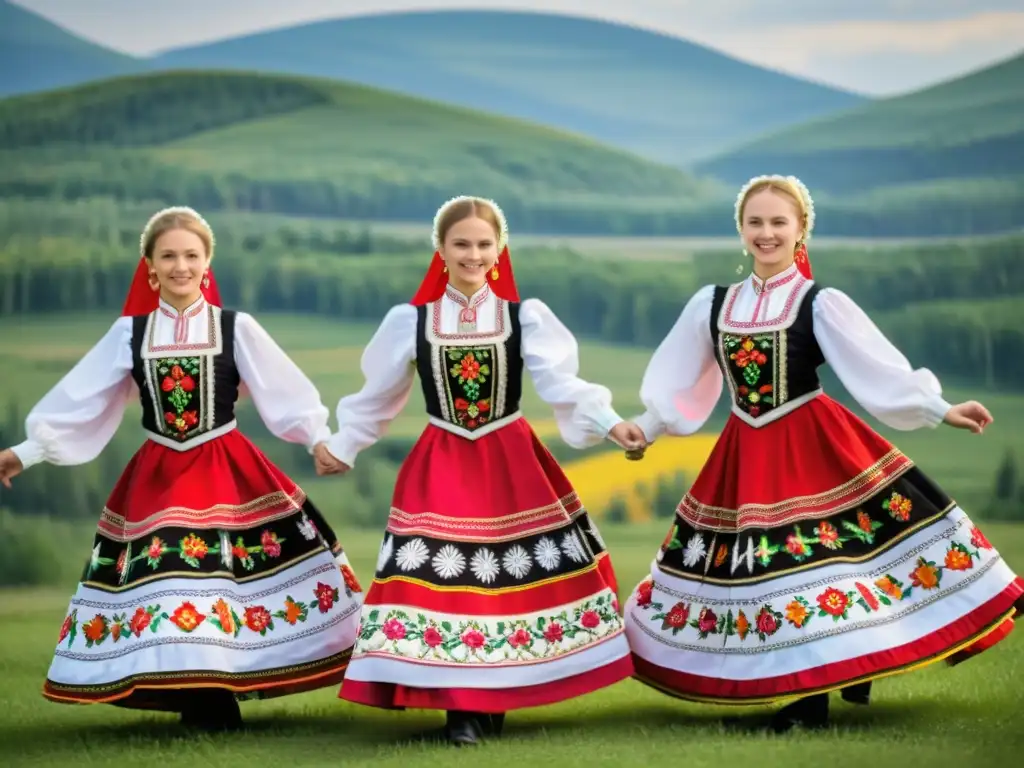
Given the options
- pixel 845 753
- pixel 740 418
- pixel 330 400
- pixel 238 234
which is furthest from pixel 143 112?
pixel 845 753

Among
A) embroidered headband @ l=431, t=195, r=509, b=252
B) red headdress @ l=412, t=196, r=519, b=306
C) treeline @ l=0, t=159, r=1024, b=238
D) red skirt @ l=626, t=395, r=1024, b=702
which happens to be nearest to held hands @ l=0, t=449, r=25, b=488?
red headdress @ l=412, t=196, r=519, b=306

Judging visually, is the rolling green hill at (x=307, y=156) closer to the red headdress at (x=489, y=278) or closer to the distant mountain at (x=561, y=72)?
the distant mountain at (x=561, y=72)

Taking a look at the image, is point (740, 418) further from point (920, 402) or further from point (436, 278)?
point (436, 278)

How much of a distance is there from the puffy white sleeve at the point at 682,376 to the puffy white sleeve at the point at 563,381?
0.16 meters

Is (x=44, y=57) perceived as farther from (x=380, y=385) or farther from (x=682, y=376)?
(x=682, y=376)

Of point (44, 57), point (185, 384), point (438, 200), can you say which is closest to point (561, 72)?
point (438, 200)

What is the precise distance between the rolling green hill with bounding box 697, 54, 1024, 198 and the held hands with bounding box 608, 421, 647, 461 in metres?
4.70

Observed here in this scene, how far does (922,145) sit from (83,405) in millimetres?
5491

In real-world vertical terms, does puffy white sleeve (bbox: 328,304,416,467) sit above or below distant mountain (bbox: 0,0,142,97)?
A: below

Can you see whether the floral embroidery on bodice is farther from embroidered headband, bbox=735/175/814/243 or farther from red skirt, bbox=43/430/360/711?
red skirt, bbox=43/430/360/711

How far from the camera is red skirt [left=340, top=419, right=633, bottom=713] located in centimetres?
409

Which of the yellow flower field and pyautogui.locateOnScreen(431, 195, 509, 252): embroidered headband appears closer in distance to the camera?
pyautogui.locateOnScreen(431, 195, 509, 252): embroidered headband

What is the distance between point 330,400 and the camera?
8.32 meters

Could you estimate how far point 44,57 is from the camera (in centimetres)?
827
